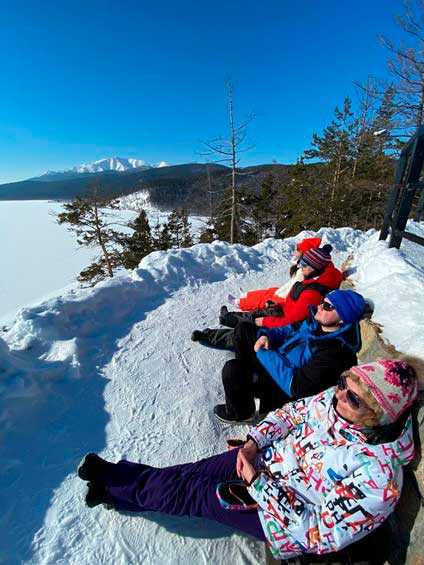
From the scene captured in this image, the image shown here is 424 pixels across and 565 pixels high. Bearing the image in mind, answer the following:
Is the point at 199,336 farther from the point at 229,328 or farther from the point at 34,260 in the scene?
the point at 34,260

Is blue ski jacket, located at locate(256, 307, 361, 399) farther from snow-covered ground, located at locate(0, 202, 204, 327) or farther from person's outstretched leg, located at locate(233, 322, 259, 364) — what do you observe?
snow-covered ground, located at locate(0, 202, 204, 327)

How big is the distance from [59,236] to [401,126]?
69185 mm

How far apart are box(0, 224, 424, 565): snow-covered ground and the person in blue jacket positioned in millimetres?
346

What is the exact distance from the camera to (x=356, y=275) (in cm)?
398

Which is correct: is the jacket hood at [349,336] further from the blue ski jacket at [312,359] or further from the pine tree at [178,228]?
the pine tree at [178,228]

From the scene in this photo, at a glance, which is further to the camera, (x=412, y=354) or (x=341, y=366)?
(x=341, y=366)

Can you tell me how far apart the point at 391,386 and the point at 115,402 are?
8.18 feet

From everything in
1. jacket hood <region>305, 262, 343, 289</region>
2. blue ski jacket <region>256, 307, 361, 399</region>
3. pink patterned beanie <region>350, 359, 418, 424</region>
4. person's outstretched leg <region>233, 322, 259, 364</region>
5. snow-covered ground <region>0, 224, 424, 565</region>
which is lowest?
snow-covered ground <region>0, 224, 424, 565</region>

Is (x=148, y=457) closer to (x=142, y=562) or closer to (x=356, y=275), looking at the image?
(x=142, y=562)

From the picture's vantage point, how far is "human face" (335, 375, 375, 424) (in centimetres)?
137

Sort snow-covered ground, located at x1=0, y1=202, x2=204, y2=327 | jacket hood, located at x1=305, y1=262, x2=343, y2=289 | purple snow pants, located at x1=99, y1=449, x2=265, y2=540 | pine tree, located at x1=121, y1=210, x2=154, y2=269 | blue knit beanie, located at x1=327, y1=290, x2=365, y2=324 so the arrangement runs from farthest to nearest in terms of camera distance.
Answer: snow-covered ground, located at x1=0, y1=202, x2=204, y2=327 < pine tree, located at x1=121, y1=210, x2=154, y2=269 < jacket hood, located at x1=305, y1=262, x2=343, y2=289 < blue knit beanie, located at x1=327, y1=290, x2=365, y2=324 < purple snow pants, located at x1=99, y1=449, x2=265, y2=540

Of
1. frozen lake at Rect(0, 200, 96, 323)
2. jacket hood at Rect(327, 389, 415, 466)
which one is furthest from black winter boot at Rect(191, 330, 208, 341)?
frozen lake at Rect(0, 200, 96, 323)

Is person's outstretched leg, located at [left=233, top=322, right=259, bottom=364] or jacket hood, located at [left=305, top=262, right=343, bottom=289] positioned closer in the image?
person's outstretched leg, located at [left=233, top=322, right=259, bottom=364]

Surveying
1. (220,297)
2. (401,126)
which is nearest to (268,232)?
(401,126)
